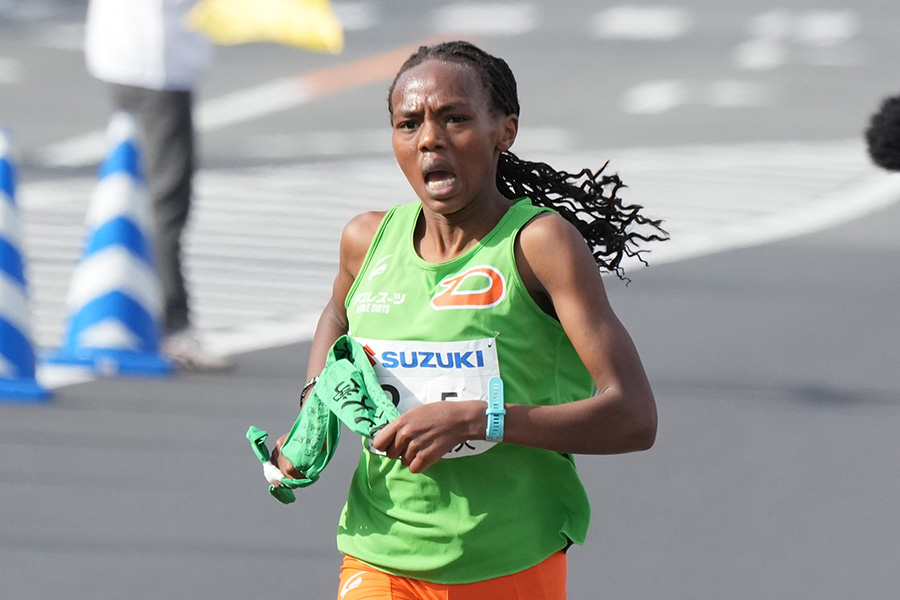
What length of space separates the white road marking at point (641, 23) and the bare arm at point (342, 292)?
1943cm

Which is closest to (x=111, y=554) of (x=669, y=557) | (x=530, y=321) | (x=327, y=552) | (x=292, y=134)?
(x=327, y=552)

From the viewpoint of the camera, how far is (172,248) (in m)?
8.63

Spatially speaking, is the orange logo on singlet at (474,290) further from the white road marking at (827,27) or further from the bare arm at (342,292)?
the white road marking at (827,27)

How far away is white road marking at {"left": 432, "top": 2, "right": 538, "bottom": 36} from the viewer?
2319 centimetres

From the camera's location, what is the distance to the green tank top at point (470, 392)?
11.0ft

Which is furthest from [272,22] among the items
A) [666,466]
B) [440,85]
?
[440,85]

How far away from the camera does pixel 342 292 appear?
382 centimetres

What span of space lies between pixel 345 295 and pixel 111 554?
268 centimetres

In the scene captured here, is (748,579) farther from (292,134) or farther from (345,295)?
(292,134)

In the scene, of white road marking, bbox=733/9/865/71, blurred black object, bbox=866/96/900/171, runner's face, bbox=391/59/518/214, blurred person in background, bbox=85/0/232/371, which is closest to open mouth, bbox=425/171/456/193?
runner's face, bbox=391/59/518/214

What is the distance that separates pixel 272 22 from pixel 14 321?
82.6 inches

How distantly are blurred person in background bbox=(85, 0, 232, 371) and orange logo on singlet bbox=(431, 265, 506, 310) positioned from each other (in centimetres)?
529

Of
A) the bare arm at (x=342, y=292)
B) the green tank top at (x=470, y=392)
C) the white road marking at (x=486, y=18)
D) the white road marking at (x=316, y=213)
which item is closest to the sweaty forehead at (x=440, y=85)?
the green tank top at (x=470, y=392)

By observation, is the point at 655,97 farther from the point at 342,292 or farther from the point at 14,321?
the point at 342,292
